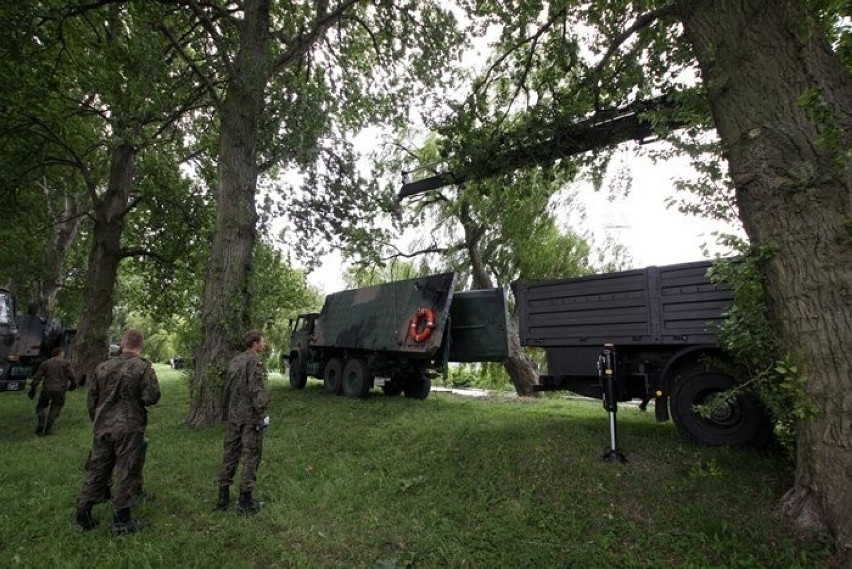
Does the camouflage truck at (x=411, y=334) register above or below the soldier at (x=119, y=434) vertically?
above

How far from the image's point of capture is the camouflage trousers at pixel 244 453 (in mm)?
5176

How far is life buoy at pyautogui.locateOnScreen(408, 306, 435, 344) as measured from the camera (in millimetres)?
10234

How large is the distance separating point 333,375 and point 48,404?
5854 millimetres

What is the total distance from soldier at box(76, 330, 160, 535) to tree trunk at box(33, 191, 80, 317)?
19.9m

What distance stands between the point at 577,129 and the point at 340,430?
638cm

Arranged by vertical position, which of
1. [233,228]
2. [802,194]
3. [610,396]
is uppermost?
[233,228]

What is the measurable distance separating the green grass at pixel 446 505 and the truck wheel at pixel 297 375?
6717 millimetres

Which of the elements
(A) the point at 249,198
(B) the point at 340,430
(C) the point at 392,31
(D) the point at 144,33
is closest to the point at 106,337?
(A) the point at 249,198

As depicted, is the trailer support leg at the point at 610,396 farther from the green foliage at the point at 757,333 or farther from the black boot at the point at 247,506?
the black boot at the point at 247,506

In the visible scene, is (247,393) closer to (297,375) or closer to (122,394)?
(122,394)

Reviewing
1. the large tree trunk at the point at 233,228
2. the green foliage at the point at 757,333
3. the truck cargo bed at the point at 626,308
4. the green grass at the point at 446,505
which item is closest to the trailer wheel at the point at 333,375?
the large tree trunk at the point at 233,228

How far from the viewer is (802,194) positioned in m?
4.10

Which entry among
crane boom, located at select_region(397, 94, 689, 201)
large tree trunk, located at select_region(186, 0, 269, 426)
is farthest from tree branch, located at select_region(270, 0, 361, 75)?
crane boom, located at select_region(397, 94, 689, 201)

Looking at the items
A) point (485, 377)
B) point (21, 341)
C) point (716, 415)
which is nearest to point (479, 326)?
point (716, 415)
